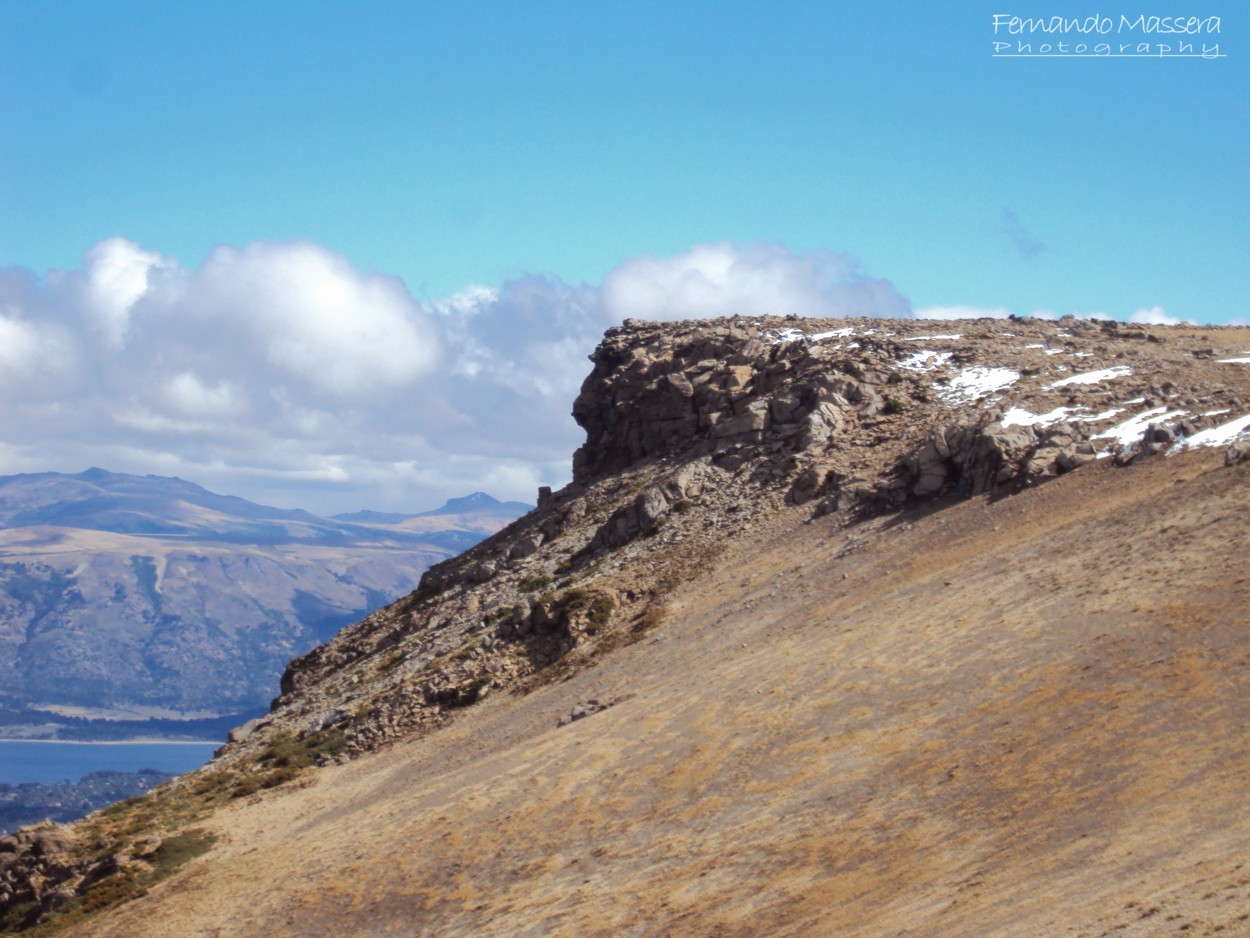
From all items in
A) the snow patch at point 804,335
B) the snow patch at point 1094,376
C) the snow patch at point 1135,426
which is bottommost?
the snow patch at point 1135,426

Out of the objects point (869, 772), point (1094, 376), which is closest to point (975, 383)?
point (1094, 376)

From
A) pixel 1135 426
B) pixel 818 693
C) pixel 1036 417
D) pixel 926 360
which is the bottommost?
pixel 818 693

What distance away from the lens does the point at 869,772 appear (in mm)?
26875

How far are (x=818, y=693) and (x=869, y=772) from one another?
209 inches

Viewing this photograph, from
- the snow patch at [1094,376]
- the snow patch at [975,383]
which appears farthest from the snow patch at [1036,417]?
the snow patch at [975,383]

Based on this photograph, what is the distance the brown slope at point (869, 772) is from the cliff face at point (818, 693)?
0.36ft

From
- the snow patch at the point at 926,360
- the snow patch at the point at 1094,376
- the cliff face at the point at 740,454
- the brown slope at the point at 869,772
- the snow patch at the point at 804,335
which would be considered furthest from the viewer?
the snow patch at the point at 804,335

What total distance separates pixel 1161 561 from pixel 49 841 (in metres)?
33.4

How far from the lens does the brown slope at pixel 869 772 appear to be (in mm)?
20953

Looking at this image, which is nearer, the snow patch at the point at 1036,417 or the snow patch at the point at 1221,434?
the snow patch at the point at 1221,434

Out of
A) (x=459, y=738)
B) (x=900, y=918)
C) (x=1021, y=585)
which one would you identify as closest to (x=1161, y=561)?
(x=1021, y=585)

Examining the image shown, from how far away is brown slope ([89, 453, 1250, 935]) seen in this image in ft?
68.7

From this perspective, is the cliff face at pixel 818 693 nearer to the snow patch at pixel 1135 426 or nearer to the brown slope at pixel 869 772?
the brown slope at pixel 869 772

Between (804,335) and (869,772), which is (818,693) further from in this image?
(804,335)
